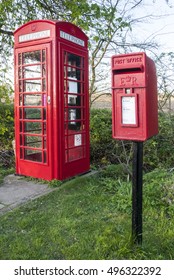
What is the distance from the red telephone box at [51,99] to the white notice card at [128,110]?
80.2 inches

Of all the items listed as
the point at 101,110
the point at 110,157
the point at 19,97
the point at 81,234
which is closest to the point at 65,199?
the point at 81,234

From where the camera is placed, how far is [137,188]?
2475mm

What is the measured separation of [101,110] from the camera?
721 centimetres

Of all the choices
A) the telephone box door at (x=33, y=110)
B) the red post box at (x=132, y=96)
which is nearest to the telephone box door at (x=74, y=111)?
the telephone box door at (x=33, y=110)

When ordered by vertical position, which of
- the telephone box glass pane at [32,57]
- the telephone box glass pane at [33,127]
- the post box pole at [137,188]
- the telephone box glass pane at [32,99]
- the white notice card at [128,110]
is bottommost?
the post box pole at [137,188]

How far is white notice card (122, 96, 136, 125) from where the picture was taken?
2.37m

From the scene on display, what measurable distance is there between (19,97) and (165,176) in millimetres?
2741

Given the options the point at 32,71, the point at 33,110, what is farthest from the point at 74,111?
the point at 32,71

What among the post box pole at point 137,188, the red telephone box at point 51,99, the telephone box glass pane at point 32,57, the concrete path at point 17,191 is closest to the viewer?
the post box pole at point 137,188

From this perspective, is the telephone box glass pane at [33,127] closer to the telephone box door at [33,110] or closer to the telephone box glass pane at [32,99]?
the telephone box door at [33,110]

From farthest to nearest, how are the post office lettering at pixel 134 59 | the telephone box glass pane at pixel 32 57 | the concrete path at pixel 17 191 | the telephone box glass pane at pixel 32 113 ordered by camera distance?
the telephone box glass pane at pixel 32 113
the telephone box glass pane at pixel 32 57
the concrete path at pixel 17 191
the post office lettering at pixel 134 59

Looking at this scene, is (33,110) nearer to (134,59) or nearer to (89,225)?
(89,225)

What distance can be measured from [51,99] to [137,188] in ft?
7.66

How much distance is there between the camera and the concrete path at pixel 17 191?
12.1 feet
